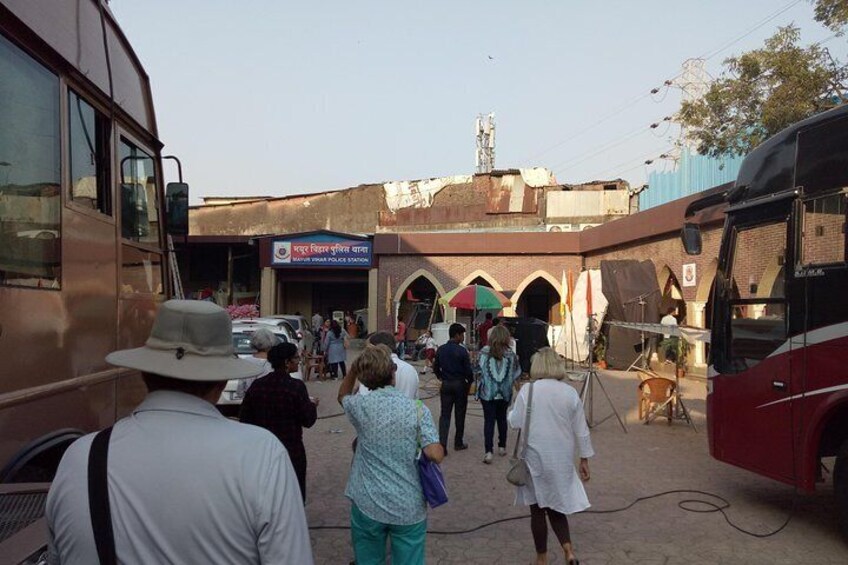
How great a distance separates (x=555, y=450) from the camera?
14.9 feet

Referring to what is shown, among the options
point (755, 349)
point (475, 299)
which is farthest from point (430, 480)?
point (475, 299)

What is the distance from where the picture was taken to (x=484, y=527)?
18.7ft

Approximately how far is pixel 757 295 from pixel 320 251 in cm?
2327

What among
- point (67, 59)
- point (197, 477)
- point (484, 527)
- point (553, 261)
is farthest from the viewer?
point (553, 261)

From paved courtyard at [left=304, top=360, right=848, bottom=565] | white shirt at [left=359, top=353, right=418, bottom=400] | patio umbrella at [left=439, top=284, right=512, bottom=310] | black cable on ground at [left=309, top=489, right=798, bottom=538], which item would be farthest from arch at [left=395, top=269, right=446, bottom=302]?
white shirt at [left=359, top=353, right=418, bottom=400]

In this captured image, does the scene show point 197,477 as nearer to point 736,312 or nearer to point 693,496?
point 736,312

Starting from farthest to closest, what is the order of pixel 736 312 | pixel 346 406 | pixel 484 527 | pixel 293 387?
1. pixel 736 312
2. pixel 484 527
3. pixel 293 387
4. pixel 346 406

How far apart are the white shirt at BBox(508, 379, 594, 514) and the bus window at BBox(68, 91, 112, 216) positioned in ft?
10.2

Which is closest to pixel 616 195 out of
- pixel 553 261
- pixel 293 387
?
pixel 553 261

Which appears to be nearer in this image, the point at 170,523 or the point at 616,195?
the point at 170,523

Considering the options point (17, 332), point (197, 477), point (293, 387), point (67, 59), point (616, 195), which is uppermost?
point (616, 195)

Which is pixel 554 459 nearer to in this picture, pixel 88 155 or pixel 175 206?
pixel 88 155

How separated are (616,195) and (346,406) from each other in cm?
3405

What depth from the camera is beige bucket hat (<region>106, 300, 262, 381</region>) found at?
→ 1729mm
